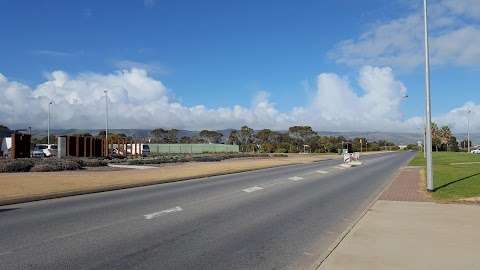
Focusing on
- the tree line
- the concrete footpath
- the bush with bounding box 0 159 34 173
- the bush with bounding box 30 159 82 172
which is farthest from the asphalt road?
the tree line

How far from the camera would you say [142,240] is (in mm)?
9508

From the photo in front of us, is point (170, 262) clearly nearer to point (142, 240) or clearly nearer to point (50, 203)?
point (142, 240)

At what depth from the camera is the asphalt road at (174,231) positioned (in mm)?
7941

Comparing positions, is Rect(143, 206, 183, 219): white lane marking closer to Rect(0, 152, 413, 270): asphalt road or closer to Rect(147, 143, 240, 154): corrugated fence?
Rect(0, 152, 413, 270): asphalt road

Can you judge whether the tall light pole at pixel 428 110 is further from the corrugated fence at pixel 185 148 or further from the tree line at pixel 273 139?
the tree line at pixel 273 139

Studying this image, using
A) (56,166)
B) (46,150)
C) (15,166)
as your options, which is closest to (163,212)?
(15,166)

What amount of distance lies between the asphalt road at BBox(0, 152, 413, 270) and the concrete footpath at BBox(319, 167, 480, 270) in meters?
0.53

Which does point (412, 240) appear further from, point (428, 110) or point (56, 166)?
point (56, 166)

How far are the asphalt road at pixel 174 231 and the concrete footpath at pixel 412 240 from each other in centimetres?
53

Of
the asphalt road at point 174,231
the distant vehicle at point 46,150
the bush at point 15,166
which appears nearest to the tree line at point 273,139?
the distant vehicle at point 46,150

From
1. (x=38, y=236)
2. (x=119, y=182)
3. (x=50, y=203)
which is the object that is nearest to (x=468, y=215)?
(x=38, y=236)

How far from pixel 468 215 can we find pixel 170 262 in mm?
7625

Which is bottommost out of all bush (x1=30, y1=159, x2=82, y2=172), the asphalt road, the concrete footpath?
the asphalt road

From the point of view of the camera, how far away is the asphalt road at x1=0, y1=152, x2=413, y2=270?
7.94 meters
